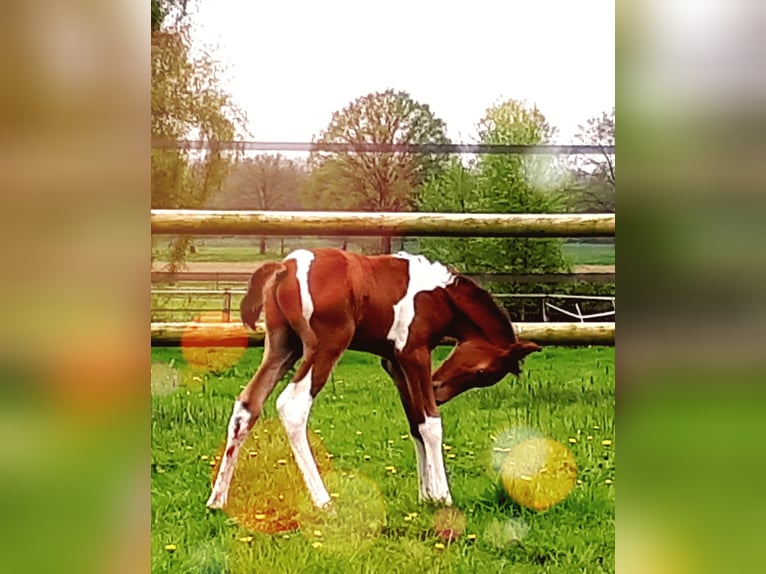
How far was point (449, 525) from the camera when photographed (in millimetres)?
1786

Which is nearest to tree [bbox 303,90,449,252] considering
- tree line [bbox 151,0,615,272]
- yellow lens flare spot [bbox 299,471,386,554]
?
tree line [bbox 151,0,615,272]

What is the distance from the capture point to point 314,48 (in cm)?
172

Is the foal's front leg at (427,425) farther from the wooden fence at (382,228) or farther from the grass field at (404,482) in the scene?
the wooden fence at (382,228)

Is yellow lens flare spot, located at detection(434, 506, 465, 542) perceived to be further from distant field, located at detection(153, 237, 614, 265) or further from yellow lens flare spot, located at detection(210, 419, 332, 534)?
distant field, located at detection(153, 237, 614, 265)

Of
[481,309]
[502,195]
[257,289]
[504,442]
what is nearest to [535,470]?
[504,442]

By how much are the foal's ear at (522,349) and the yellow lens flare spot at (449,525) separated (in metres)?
0.36

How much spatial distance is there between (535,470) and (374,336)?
445mm

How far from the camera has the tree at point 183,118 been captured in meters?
1.71

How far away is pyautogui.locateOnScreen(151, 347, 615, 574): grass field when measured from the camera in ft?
5.76

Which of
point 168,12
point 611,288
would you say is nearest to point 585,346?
point 611,288

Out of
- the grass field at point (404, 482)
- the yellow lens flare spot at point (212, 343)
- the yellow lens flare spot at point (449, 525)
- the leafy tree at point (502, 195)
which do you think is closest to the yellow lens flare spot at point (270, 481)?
the grass field at point (404, 482)

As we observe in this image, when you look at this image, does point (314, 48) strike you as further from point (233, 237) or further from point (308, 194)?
point (233, 237)

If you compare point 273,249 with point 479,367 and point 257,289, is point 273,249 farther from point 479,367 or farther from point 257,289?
point 479,367

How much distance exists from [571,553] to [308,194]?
0.94 metres
